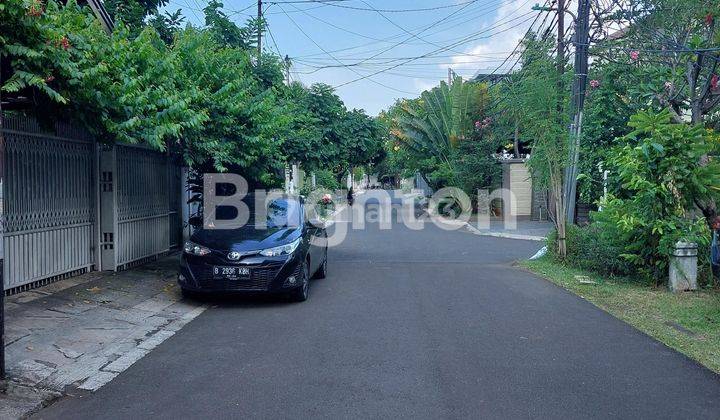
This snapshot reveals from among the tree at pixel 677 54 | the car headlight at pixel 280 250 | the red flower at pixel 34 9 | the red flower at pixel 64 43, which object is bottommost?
the car headlight at pixel 280 250

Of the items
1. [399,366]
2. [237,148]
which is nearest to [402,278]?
[237,148]

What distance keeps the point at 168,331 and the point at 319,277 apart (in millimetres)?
4597

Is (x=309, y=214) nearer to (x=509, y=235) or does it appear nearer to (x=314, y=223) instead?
(x=314, y=223)

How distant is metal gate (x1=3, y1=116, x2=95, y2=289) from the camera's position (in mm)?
8470

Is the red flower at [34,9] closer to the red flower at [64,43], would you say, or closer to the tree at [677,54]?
the red flower at [64,43]

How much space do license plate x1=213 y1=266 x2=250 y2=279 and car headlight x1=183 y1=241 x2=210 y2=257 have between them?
1.07ft

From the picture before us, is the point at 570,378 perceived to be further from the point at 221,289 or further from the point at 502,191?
the point at 502,191

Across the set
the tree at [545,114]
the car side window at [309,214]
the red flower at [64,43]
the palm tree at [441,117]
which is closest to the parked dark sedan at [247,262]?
the car side window at [309,214]

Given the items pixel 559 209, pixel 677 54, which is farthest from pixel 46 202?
pixel 677 54

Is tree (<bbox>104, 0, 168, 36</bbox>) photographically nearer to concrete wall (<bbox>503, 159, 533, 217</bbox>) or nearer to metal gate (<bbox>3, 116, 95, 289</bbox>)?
metal gate (<bbox>3, 116, 95, 289</bbox>)

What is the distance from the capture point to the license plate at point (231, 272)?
863 centimetres

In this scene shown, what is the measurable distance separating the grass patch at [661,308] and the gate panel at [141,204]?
799cm

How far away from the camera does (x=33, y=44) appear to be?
5.95m

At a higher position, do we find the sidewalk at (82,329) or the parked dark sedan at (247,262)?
the parked dark sedan at (247,262)
